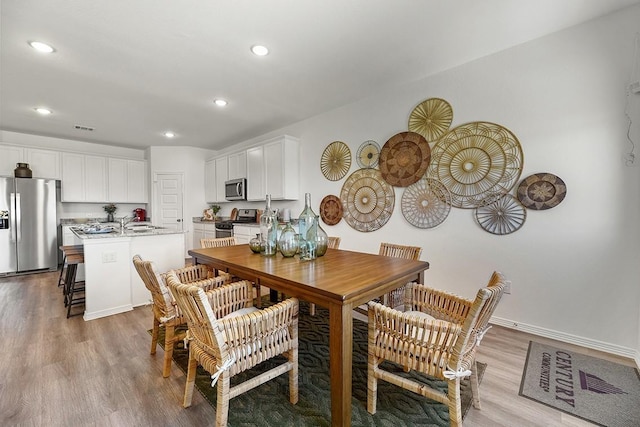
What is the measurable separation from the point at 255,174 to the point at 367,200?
2231 millimetres

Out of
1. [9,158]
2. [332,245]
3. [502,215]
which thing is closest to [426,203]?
[502,215]

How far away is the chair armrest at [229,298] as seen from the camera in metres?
1.66

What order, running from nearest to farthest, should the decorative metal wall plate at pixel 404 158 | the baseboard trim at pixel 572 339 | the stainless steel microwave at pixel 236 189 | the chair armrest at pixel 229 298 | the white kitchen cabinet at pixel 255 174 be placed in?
1. the chair armrest at pixel 229 298
2. the baseboard trim at pixel 572 339
3. the decorative metal wall plate at pixel 404 158
4. the white kitchen cabinet at pixel 255 174
5. the stainless steel microwave at pixel 236 189

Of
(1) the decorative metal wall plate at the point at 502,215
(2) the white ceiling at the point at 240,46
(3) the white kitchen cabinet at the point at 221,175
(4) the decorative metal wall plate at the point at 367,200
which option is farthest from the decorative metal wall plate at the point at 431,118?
(3) the white kitchen cabinet at the point at 221,175

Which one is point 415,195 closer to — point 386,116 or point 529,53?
point 386,116

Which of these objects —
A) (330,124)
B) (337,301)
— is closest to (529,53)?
(330,124)

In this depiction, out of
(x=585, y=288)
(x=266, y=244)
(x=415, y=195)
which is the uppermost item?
(x=415, y=195)

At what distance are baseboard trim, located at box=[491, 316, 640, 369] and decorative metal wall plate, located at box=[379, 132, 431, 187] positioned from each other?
5.35ft

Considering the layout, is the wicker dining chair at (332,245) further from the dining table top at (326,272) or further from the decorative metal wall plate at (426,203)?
the decorative metal wall plate at (426,203)

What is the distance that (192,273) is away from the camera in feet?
7.40

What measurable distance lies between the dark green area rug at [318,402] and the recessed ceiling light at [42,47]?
2.77 m

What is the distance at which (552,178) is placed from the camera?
7.50ft

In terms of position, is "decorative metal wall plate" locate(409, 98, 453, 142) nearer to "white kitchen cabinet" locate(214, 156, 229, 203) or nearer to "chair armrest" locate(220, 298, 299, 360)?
"chair armrest" locate(220, 298, 299, 360)

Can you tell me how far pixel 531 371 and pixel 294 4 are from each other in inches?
117
